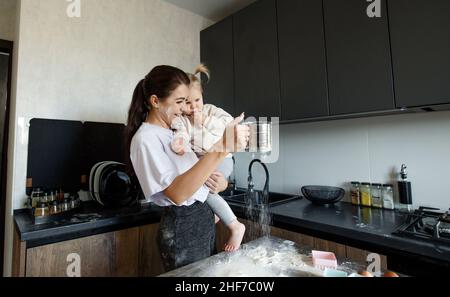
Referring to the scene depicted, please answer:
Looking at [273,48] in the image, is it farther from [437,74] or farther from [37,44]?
[37,44]

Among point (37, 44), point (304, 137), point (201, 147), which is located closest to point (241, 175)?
point (304, 137)

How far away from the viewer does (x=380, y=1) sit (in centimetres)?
120

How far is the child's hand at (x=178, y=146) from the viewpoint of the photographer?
872mm

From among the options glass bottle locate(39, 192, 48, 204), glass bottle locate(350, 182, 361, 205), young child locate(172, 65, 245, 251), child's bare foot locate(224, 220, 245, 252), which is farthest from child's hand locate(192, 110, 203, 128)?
glass bottle locate(350, 182, 361, 205)

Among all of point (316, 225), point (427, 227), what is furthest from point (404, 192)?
point (316, 225)

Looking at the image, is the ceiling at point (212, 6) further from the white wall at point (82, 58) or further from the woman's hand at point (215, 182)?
the woman's hand at point (215, 182)

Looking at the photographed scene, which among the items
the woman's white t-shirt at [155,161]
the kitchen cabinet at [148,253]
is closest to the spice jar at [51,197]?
the kitchen cabinet at [148,253]

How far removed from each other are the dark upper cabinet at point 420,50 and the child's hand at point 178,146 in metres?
1.04

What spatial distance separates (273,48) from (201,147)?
1034 mm

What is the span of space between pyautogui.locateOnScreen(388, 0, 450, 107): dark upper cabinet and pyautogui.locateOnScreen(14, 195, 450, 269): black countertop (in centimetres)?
60

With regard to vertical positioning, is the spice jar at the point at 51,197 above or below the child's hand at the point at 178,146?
below

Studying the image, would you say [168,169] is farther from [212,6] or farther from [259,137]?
[212,6]

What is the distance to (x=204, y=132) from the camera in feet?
3.34

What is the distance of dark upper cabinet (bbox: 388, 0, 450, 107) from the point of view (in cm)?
102
